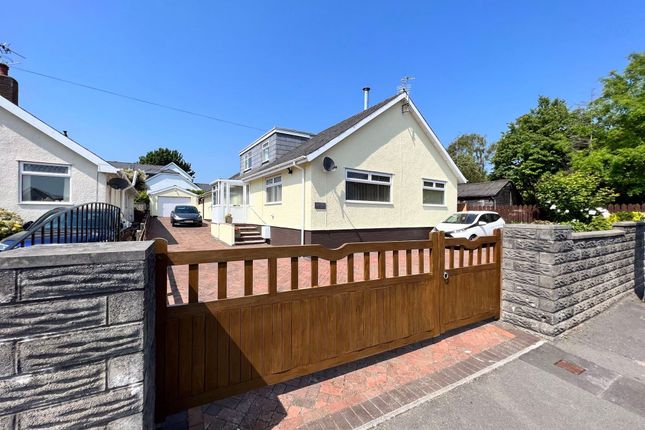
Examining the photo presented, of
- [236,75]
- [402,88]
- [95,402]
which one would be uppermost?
[236,75]

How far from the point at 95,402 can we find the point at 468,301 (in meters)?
4.29

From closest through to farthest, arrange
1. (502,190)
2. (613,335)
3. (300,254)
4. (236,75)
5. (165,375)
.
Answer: (165,375), (300,254), (613,335), (236,75), (502,190)

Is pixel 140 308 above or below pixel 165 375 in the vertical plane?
above

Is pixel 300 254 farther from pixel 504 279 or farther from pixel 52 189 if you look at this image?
pixel 52 189

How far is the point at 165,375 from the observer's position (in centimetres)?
221

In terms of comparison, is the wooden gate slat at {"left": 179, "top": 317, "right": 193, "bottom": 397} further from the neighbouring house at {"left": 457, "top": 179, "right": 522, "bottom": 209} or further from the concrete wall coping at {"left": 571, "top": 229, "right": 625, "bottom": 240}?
the neighbouring house at {"left": 457, "top": 179, "right": 522, "bottom": 209}

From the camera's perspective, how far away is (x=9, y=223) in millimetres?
8383

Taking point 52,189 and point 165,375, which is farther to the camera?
point 52,189

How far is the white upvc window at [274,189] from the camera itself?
39.2 feet

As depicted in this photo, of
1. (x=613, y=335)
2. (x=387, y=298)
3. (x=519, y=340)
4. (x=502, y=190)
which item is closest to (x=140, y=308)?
(x=387, y=298)

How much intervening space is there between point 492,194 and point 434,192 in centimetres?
1494

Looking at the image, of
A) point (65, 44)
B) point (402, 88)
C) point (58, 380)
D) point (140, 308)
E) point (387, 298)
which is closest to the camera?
point (58, 380)

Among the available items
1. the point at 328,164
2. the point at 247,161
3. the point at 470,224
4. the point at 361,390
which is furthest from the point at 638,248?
the point at 247,161

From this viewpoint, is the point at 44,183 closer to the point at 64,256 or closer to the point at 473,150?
the point at 64,256
